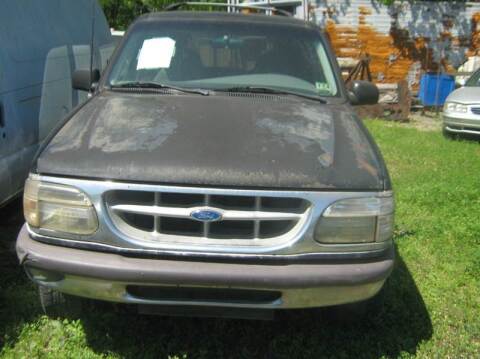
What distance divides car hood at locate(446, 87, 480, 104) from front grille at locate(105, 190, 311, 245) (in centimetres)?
801

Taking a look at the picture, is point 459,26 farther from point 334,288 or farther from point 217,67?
point 334,288

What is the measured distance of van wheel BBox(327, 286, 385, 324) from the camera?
3.14 meters

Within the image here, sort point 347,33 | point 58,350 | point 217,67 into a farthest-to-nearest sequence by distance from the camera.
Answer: point 347,33 → point 217,67 → point 58,350

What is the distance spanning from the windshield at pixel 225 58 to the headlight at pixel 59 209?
1.36m

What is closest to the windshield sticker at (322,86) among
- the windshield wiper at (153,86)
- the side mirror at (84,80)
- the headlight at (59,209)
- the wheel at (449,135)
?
the windshield wiper at (153,86)

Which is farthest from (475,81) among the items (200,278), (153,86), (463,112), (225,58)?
(200,278)

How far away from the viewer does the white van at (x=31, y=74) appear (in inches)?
161

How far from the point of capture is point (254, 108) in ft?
11.1

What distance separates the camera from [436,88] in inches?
520

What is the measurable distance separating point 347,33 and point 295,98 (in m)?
11.4

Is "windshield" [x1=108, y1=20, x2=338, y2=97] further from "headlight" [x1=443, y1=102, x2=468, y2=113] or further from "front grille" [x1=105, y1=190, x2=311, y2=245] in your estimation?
"headlight" [x1=443, y1=102, x2=468, y2=113]

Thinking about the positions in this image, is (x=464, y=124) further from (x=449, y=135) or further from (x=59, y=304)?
(x=59, y=304)

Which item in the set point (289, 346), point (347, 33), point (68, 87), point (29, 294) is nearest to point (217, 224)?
point (289, 346)

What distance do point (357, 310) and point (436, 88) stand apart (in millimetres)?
11204
